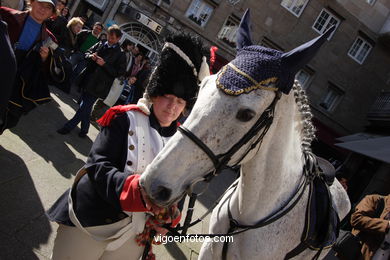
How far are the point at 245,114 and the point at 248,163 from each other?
50 cm

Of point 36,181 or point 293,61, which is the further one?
point 36,181

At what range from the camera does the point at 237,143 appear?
5.20 ft

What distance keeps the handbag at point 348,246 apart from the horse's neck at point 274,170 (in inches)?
83.1

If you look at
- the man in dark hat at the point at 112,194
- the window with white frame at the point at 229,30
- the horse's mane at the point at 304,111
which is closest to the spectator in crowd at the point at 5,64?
the man in dark hat at the point at 112,194

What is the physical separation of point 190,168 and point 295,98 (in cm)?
90

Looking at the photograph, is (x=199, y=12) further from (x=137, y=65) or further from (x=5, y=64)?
(x=5, y=64)

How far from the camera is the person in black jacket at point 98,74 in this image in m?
5.48

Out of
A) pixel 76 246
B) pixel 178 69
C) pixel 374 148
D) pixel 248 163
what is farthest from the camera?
pixel 374 148

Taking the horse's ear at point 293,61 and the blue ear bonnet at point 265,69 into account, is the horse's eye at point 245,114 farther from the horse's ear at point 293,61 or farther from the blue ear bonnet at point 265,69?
the horse's ear at point 293,61

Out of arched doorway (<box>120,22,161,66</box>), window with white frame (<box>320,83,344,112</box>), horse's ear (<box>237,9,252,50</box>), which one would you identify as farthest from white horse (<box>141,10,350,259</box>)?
window with white frame (<box>320,83,344,112</box>)

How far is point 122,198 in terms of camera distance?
1.52 m

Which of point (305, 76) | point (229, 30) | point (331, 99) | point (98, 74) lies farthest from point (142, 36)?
point (331, 99)

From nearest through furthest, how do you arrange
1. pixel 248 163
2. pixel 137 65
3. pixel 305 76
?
pixel 248 163, pixel 137 65, pixel 305 76

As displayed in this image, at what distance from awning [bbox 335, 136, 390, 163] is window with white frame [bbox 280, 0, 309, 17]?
26.5 feet
